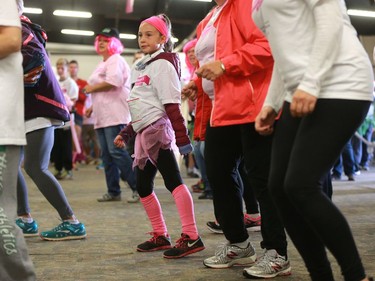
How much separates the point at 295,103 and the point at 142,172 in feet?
5.98

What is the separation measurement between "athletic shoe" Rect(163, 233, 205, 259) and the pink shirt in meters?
2.67

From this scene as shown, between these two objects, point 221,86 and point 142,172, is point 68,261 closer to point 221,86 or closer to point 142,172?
point 142,172

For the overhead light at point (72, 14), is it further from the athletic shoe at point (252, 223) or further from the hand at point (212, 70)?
the hand at point (212, 70)

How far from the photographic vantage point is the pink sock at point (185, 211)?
3.50 metres

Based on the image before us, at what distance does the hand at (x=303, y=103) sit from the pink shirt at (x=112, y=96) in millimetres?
4050

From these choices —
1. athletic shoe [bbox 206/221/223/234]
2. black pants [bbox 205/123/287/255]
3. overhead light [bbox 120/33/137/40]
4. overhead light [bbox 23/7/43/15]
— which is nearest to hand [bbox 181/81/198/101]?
black pants [bbox 205/123/287/255]

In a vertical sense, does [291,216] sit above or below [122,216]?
above

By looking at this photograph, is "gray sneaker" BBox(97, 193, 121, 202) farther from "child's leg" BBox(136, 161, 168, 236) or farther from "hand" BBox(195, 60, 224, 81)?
"hand" BBox(195, 60, 224, 81)

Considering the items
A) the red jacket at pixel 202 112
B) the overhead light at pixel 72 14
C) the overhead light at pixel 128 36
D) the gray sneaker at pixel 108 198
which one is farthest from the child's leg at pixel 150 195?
the overhead light at pixel 128 36

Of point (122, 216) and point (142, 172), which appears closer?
point (142, 172)

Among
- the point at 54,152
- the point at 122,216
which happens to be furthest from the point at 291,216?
the point at 54,152

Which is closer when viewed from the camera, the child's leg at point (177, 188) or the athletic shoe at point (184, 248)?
the athletic shoe at point (184, 248)

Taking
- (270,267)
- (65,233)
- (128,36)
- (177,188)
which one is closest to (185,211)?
(177,188)

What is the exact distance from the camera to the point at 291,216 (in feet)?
7.22
